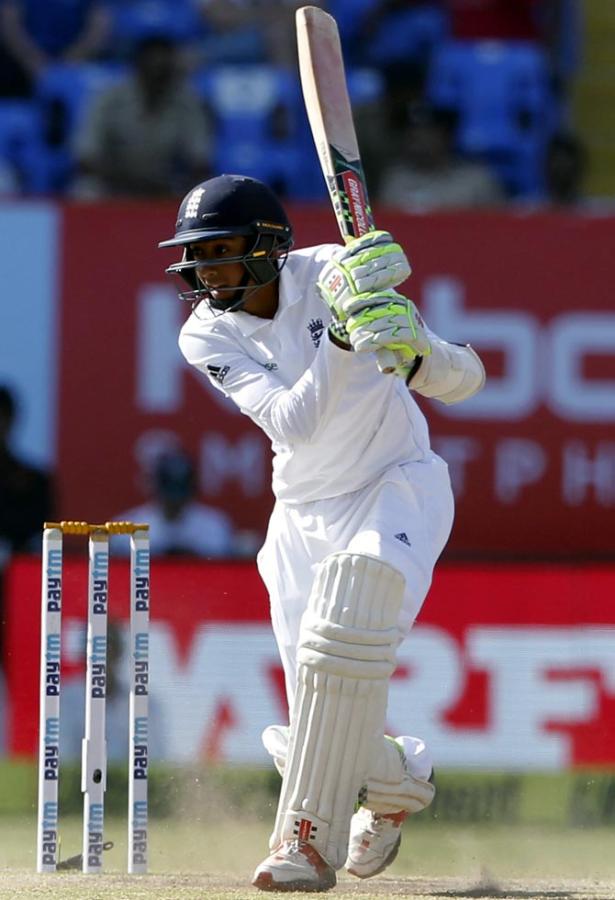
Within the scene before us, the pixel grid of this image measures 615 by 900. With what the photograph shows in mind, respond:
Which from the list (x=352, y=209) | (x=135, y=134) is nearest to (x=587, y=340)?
(x=135, y=134)

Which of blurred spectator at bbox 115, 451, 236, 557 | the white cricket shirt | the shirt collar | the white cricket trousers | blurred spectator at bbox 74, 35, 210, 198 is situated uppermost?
blurred spectator at bbox 74, 35, 210, 198

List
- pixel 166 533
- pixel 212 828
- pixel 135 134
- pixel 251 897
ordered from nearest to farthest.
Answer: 1. pixel 251 897
2. pixel 212 828
3. pixel 166 533
4. pixel 135 134

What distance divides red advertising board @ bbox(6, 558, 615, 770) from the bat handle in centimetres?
139

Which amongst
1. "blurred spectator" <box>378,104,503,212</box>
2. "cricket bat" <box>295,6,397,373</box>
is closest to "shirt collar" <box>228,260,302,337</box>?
"cricket bat" <box>295,6,397,373</box>

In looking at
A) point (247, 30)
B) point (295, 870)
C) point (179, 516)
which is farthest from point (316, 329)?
point (247, 30)

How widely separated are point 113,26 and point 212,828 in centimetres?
501

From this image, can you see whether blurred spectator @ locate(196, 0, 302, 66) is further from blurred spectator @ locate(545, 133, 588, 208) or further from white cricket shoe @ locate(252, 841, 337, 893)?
white cricket shoe @ locate(252, 841, 337, 893)

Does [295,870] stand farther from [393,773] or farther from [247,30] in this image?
[247,30]

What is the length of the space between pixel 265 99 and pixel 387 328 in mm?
4705

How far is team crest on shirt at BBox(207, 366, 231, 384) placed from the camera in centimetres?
358

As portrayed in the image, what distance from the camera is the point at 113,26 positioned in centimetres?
828

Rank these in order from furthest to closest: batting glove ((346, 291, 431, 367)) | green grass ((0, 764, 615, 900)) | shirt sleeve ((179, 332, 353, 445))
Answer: green grass ((0, 764, 615, 900)), shirt sleeve ((179, 332, 353, 445)), batting glove ((346, 291, 431, 367))

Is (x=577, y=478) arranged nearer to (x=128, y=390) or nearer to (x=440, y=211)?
(x=440, y=211)

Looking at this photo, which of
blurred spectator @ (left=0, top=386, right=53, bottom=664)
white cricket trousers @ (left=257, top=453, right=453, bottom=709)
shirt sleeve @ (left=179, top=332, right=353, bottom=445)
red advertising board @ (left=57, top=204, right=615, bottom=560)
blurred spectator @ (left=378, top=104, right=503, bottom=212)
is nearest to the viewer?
shirt sleeve @ (left=179, top=332, right=353, bottom=445)
